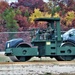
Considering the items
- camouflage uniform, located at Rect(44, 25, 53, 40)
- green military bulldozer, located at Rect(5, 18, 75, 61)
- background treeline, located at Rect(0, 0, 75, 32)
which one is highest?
background treeline, located at Rect(0, 0, 75, 32)

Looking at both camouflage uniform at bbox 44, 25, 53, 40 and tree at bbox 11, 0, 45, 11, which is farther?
tree at bbox 11, 0, 45, 11

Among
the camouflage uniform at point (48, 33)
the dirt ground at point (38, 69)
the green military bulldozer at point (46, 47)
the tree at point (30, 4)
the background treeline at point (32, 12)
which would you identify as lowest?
the dirt ground at point (38, 69)

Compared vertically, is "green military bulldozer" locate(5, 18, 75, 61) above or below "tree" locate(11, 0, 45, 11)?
below

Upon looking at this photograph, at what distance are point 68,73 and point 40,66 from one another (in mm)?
970

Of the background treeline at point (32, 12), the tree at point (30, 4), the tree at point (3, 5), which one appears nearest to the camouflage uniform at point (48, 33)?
the background treeline at point (32, 12)

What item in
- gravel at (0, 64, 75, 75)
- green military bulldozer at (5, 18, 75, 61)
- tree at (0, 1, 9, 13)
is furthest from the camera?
tree at (0, 1, 9, 13)

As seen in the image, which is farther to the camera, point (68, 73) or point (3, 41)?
point (3, 41)

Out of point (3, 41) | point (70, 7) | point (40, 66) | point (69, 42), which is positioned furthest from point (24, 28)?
point (40, 66)

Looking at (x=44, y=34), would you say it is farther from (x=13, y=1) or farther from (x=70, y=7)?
(x=13, y=1)

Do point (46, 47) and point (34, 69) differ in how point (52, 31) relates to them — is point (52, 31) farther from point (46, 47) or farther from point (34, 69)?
point (34, 69)

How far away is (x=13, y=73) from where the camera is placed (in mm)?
14516

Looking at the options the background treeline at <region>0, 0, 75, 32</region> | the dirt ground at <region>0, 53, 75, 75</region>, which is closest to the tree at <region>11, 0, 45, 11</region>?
the background treeline at <region>0, 0, 75, 32</region>

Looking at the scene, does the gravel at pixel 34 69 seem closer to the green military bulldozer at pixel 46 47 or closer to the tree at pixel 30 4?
the green military bulldozer at pixel 46 47

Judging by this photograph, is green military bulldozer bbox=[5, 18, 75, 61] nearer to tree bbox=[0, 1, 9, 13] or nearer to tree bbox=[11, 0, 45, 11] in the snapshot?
tree bbox=[0, 1, 9, 13]
